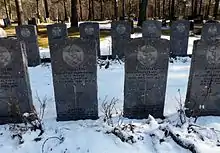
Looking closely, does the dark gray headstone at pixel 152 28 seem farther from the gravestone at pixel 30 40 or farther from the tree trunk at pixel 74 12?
the tree trunk at pixel 74 12

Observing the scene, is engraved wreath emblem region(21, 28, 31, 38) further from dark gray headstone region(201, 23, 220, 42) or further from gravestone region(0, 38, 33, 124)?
dark gray headstone region(201, 23, 220, 42)

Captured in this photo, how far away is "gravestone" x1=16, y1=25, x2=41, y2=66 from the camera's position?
10641 mm

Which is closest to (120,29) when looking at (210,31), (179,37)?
(179,37)

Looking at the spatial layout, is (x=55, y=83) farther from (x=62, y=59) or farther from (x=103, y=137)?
(x=103, y=137)

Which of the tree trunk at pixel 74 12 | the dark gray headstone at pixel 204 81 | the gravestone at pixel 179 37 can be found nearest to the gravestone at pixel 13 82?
the dark gray headstone at pixel 204 81

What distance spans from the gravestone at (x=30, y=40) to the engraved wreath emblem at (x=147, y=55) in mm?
6414

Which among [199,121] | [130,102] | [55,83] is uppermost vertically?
[55,83]

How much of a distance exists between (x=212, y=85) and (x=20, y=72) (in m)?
3.87

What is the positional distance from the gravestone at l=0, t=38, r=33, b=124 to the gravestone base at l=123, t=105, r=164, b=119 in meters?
2.05

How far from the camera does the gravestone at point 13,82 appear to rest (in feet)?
17.1

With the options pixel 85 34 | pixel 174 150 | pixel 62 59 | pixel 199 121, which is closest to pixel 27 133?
pixel 62 59

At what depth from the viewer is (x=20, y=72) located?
543 cm

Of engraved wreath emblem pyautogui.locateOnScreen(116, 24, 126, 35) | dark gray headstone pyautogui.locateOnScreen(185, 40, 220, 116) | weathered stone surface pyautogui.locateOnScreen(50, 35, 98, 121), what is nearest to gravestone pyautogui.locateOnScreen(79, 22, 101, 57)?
engraved wreath emblem pyautogui.locateOnScreen(116, 24, 126, 35)

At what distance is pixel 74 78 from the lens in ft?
18.2
